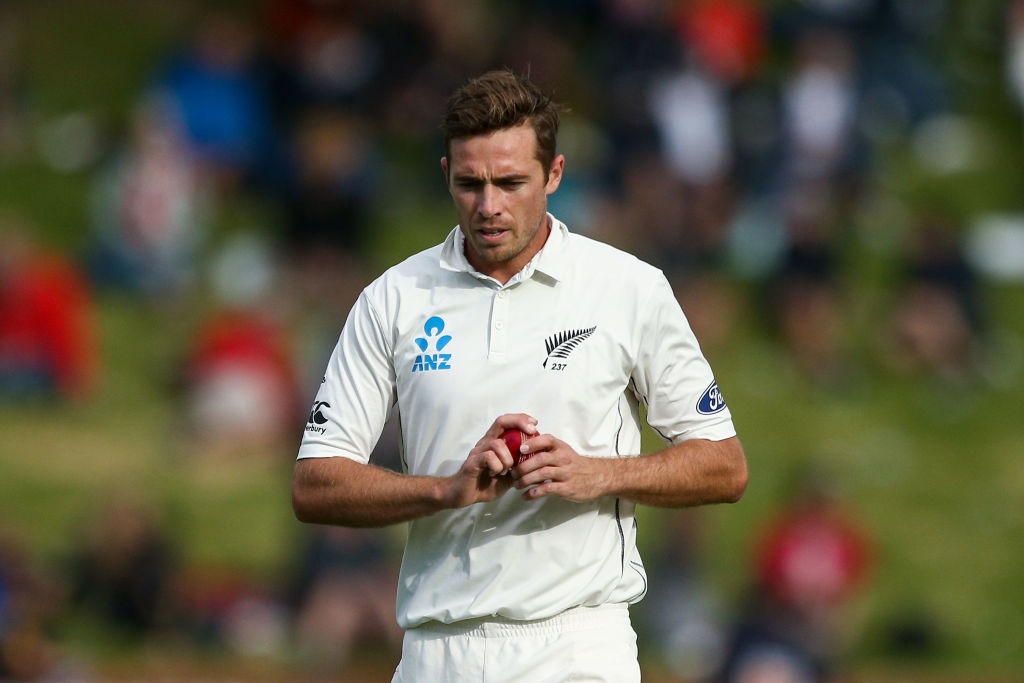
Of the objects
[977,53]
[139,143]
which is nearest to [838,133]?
[977,53]

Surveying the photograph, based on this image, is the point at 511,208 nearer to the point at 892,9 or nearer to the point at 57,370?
the point at 57,370

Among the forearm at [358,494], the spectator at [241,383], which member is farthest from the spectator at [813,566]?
the forearm at [358,494]

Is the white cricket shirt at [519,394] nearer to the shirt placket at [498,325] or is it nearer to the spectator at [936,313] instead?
the shirt placket at [498,325]

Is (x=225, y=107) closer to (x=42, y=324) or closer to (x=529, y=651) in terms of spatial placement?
(x=42, y=324)

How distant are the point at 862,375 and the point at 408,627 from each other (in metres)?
8.66

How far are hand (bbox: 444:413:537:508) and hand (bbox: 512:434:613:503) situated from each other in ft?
0.12

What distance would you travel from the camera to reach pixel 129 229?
494 inches

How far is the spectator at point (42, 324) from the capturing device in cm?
1174

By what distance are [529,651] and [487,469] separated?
1.74 ft

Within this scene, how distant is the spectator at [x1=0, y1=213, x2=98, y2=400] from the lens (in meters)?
11.7

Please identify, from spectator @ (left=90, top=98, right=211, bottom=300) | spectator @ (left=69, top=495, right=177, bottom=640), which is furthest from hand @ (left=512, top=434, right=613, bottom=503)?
spectator @ (left=90, top=98, right=211, bottom=300)

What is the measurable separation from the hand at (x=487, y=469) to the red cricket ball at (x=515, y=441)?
1 cm

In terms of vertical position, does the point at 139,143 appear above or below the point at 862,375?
above

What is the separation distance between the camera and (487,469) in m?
3.88
